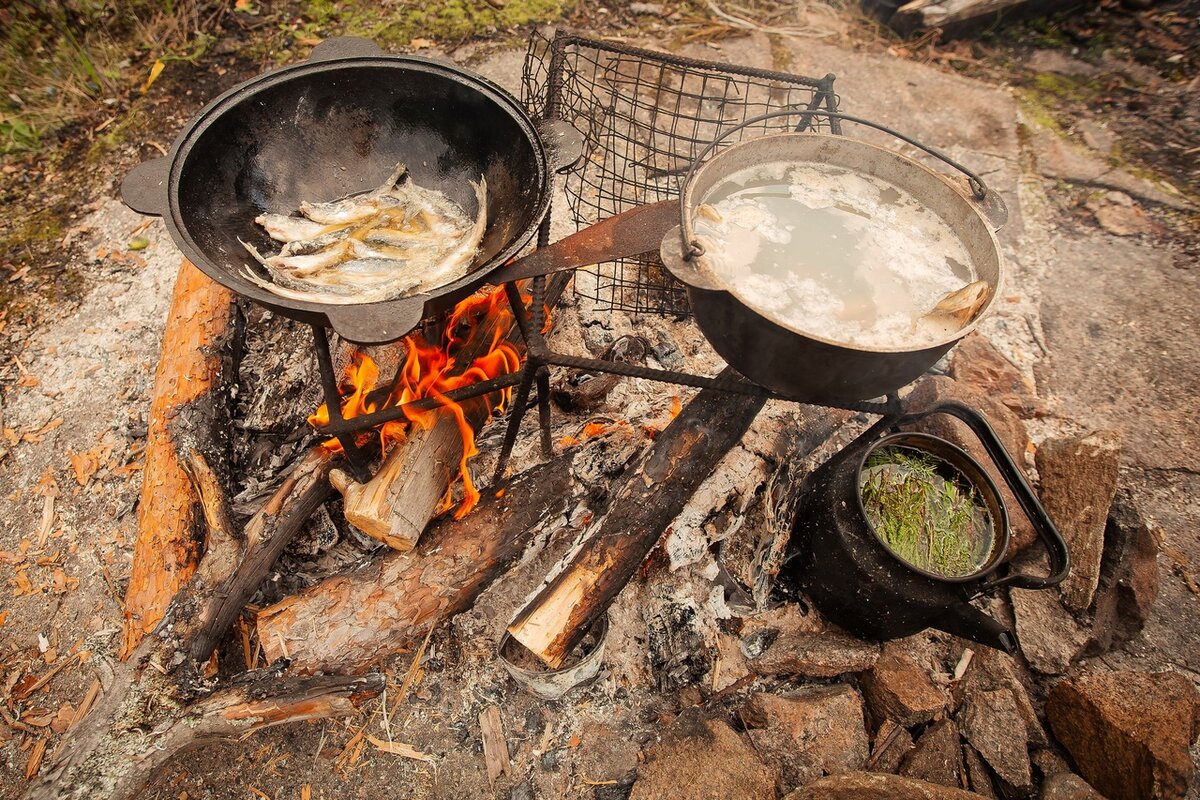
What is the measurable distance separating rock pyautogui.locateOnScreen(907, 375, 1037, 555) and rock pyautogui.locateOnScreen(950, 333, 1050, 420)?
A: 11 cm

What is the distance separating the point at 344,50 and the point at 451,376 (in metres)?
1.67

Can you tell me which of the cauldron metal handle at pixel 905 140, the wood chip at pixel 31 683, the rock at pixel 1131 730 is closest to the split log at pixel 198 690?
the wood chip at pixel 31 683

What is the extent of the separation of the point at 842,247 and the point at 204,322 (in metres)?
3.50

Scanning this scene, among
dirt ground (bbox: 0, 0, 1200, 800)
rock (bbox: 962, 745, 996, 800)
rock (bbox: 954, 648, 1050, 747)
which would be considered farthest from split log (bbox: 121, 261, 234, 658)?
rock (bbox: 954, 648, 1050, 747)

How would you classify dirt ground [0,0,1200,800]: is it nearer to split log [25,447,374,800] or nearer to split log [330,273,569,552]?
split log [25,447,374,800]

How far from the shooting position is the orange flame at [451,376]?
319 cm

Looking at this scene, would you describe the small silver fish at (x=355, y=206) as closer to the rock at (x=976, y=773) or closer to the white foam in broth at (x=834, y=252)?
the white foam in broth at (x=834, y=252)

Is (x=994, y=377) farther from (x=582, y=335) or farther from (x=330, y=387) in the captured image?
(x=330, y=387)

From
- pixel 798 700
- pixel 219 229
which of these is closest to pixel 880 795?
pixel 798 700

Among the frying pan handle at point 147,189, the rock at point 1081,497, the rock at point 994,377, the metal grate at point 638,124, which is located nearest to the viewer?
the frying pan handle at point 147,189

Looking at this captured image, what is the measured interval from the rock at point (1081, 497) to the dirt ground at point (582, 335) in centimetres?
45

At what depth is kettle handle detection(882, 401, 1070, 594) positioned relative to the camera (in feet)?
8.06

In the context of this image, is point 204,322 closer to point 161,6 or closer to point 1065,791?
point 161,6

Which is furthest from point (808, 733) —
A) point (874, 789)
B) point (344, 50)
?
point (344, 50)
